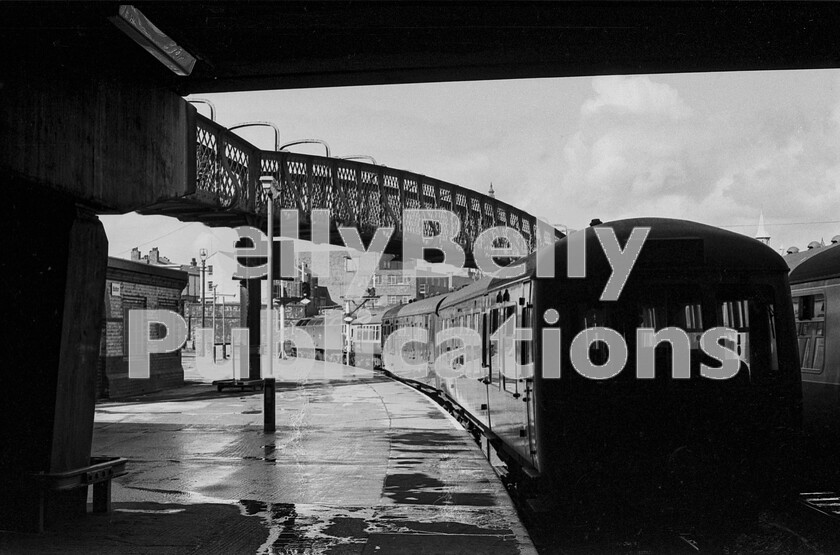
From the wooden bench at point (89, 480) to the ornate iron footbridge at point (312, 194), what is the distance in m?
7.74

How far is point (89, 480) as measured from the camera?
836 centimetres

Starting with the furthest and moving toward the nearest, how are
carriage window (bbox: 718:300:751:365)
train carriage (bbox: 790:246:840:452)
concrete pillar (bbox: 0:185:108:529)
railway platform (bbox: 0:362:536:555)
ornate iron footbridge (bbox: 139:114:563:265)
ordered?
1. ornate iron footbridge (bbox: 139:114:563:265)
2. train carriage (bbox: 790:246:840:452)
3. concrete pillar (bbox: 0:185:108:529)
4. carriage window (bbox: 718:300:751:365)
5. railway platform (bbox: 0:362:536:555)

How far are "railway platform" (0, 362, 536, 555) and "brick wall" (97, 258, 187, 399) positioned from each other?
475 centimetres

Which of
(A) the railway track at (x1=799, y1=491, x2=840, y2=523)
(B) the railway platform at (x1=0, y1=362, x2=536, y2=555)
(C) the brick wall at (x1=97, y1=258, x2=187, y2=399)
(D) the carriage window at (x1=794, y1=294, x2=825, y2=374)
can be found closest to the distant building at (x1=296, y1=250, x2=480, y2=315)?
(C) the brick wall at (x1=97, y1=258, x2=187, y2=399)

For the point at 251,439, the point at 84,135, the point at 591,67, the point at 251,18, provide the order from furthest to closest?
1. the point at 251,439
2. the point at 591,67
3. the point at 84,135
4. the point at 251,18

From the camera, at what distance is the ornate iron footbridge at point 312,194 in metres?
24.4

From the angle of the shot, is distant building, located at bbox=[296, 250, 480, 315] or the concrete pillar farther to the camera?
distant building, located at bbox=[296, 250, 480, 315]

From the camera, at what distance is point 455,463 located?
12047mm

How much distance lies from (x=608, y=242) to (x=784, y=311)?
1685 millimetres

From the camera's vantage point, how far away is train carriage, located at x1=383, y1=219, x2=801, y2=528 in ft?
25.2

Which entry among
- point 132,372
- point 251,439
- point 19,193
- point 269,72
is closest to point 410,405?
point 251,439

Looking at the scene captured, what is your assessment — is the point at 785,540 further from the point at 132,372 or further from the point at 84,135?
the point at 132,372

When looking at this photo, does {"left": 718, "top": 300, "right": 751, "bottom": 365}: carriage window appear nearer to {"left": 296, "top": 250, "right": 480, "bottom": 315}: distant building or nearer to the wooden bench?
the wooden bench

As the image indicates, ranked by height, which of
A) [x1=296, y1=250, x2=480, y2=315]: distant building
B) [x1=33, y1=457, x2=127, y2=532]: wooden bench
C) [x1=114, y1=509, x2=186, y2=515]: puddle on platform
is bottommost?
[x1=114, y1=509, x2=186, y2=515]: puddle on platform
